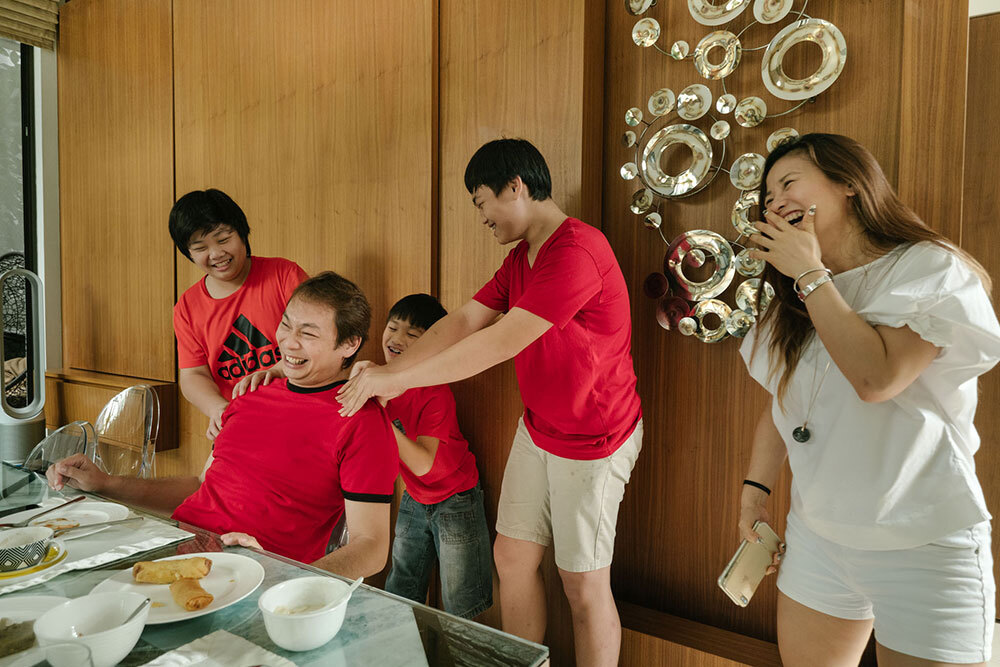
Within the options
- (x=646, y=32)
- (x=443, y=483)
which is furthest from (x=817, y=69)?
(x=443, y=483)

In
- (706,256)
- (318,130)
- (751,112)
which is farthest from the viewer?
(318,130)

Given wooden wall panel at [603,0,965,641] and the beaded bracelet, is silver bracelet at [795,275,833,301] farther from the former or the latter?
wooden wall panel at [603,0,965,641]

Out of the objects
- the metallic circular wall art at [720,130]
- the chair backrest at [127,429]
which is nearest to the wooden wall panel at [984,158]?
the metallic circular wall art at [720,130]

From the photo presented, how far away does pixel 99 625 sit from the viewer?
2.60 feet

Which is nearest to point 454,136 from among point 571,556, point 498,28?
point 498,28

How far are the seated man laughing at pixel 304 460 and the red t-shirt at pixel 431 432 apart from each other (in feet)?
1.53

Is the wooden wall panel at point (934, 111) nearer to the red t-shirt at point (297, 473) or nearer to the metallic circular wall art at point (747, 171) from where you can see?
the metallic circular wall art at point (747, 171)

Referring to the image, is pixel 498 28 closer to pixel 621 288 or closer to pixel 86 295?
pixel 621 288

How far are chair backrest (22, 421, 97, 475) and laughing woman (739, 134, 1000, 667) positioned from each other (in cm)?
Answer: 189

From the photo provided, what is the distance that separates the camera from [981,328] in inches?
44.0

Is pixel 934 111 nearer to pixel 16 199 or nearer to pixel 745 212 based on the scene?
pixel 745 212

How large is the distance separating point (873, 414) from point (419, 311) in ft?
4.52

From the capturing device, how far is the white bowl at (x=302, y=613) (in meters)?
0.75

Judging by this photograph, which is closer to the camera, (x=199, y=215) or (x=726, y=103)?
(x=726, y=103)
